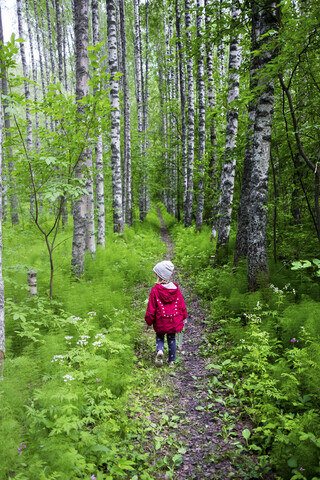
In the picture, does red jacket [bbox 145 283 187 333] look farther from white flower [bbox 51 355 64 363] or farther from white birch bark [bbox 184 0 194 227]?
white birch bark [bbox 184 0 194 227]

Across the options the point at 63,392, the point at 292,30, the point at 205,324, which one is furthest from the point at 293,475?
the point at 292,30

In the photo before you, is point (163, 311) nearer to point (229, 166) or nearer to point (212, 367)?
point (212, 367)

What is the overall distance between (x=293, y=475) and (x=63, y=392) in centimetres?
231

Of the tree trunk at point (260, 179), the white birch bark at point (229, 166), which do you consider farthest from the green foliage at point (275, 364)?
the white birch bark at point (229, 166)

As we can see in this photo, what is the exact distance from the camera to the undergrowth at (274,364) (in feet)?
8.89

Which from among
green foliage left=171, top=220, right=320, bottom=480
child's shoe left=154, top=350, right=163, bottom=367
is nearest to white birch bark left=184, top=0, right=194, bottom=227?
green foliage left=171, top=220, right=320, bottom=480

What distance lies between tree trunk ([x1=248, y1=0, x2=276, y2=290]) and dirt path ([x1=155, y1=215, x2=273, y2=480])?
7.24ft

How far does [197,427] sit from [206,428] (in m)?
0.11

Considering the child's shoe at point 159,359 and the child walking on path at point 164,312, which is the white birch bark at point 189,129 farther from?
the child's shoe at point 159,359

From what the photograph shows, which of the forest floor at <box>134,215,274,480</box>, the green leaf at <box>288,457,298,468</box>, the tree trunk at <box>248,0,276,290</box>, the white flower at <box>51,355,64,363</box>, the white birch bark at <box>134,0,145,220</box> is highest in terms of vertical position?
the white birch bark at <box>134,0,145,220</box>

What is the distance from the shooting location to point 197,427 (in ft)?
11.5

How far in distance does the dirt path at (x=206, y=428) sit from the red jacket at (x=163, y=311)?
731 mm

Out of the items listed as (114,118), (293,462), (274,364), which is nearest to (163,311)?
(274,364)

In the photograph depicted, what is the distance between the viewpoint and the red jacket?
15.6 ft
